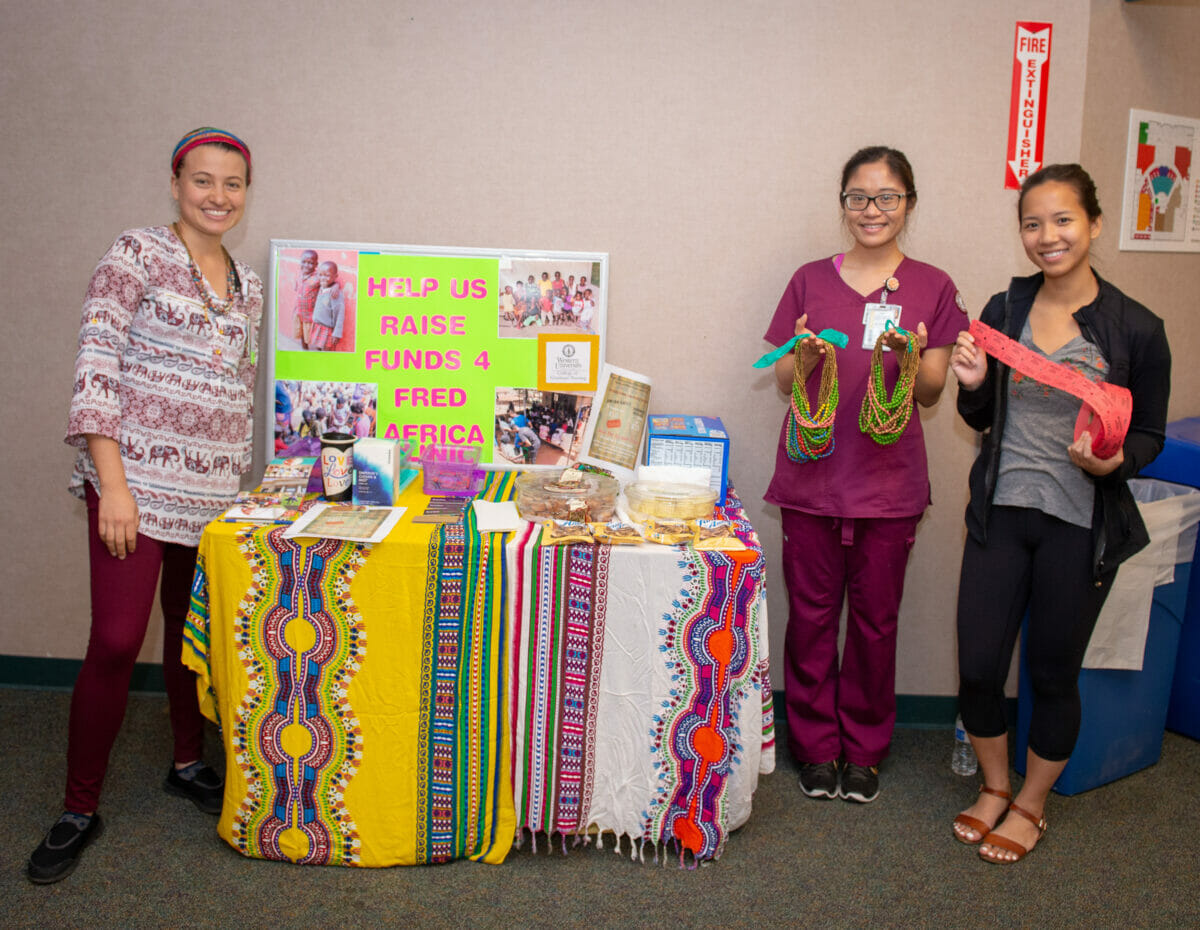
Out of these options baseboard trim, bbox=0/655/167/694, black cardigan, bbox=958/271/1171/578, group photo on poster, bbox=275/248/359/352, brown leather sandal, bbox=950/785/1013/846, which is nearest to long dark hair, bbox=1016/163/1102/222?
black cardigan, bbox=958/271/1171/578

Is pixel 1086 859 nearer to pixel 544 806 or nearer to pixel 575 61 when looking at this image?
pixel 544 806

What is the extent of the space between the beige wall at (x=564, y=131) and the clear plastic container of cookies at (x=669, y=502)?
21.7 inches

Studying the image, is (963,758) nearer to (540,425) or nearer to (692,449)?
(692,449)

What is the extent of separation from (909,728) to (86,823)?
240 cm

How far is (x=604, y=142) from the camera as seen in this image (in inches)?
105

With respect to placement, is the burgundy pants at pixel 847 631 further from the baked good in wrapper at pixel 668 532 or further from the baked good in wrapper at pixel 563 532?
the baked good in wrapper at pixel 563 532

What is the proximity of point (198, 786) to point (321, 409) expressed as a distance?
1.08m

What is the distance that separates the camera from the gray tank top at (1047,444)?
6.87ft

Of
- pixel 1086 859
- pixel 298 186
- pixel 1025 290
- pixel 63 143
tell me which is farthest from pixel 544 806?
pixel 63 143

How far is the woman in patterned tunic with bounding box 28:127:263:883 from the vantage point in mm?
1975

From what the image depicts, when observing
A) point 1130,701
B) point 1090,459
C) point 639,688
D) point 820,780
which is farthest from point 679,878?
point 1130,701

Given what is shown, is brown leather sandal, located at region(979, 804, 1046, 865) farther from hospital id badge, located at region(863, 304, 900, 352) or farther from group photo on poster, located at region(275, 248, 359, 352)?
group photo on poster, located at region(275, 248, 359, 352)

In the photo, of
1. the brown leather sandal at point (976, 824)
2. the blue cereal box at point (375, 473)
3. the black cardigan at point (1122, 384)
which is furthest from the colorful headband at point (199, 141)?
the brown leather sandal at point (976, 824)

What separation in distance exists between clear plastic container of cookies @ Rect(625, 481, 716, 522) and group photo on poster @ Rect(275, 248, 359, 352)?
1.03m
